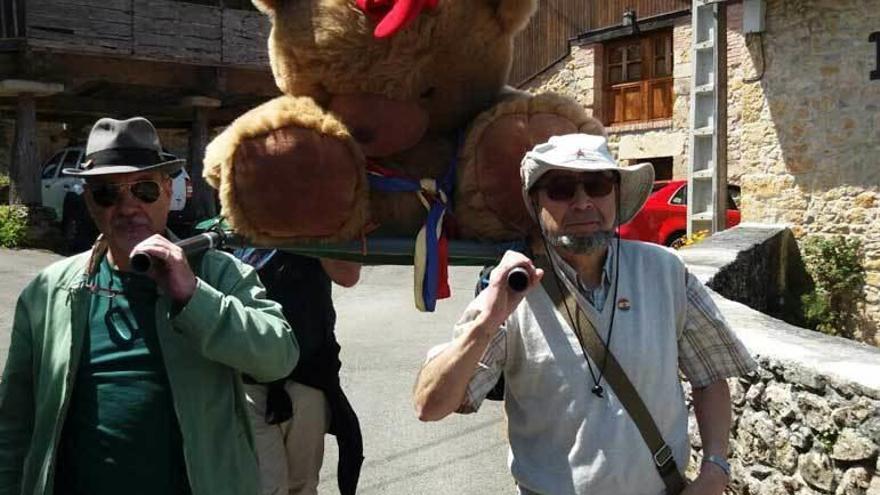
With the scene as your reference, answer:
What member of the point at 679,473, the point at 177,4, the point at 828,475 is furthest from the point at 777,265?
the point at 177,4

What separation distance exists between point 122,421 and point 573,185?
122cm

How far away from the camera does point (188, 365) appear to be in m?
2.19

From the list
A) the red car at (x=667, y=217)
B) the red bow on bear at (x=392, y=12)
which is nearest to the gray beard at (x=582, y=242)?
the red bow on bear at (x=392, y=12)

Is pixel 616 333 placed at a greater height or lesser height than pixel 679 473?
greater

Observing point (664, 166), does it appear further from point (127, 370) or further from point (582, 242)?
point (127, 370)

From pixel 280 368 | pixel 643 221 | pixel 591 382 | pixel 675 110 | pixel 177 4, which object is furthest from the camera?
pixel 675 110

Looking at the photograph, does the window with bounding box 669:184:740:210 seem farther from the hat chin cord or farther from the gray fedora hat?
the gray fedora hat

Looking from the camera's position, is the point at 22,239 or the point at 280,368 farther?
the point at 22,239

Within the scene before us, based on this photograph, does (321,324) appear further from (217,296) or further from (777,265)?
(777,265)

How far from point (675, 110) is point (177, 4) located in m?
10.0

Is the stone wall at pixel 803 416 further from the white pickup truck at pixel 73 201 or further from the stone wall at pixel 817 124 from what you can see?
the white pickup truck at pixel 73 201

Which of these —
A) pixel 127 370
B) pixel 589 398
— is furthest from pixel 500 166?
pixel 127 370

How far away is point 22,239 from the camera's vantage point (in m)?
15.0

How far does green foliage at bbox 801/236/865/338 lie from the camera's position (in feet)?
32.4
